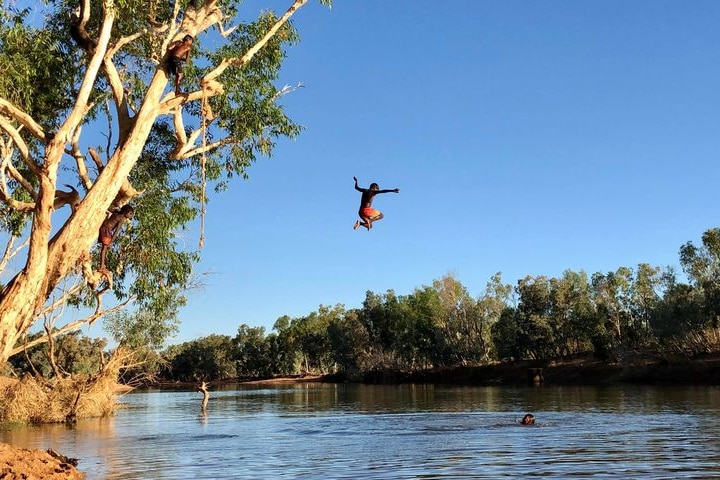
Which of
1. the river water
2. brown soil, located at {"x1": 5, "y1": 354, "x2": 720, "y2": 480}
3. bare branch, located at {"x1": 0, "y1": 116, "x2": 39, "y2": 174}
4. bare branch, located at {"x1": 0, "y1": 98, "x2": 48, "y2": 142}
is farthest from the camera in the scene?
brown soil, located at {"x1": 5, "y1": 354, "x2": 720, "y2": 480}

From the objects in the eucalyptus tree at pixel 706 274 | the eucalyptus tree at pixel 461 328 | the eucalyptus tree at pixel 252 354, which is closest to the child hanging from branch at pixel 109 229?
the eucalyptus tree at pixel 706 274

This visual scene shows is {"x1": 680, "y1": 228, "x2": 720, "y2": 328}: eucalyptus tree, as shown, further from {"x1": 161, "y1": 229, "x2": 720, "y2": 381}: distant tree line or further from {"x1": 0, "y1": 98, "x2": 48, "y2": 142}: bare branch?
{"x1": 0, "y1": 98, "x2": 48, "y2": 142}: bare branch

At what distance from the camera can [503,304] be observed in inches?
3814

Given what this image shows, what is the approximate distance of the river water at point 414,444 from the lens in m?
15.9

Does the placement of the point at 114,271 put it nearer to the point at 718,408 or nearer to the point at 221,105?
the point at 221,105

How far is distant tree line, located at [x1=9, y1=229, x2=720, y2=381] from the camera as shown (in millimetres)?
65812

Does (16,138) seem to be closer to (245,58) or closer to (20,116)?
(20,116)

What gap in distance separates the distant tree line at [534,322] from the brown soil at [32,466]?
43.9 metres

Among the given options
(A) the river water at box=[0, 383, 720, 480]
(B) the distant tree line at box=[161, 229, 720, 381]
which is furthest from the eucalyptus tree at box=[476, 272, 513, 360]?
(A) the river water at box=[0, 383, 720, 480]

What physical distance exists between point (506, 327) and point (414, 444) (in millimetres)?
68282

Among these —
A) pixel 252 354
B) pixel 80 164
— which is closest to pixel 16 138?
pixel 80 164

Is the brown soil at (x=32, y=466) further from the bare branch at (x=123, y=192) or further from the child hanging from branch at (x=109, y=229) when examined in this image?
the bare branch at (x=123, y=192)

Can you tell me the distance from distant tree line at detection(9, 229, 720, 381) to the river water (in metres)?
7.99

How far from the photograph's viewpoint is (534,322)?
3290 inches
